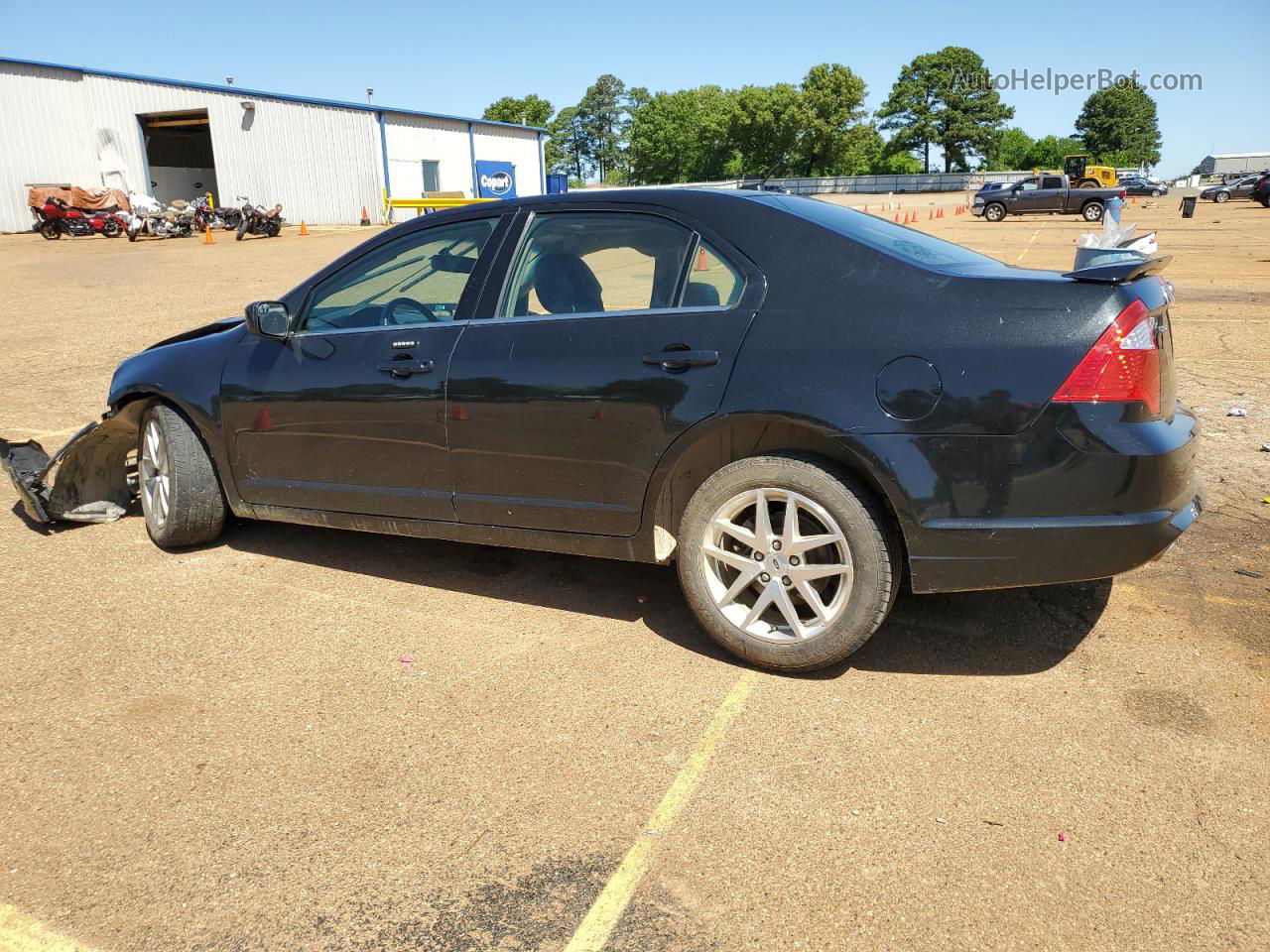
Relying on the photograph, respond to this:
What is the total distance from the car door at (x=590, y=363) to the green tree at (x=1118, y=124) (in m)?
141

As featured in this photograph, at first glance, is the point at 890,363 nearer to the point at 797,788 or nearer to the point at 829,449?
the point at 829,449

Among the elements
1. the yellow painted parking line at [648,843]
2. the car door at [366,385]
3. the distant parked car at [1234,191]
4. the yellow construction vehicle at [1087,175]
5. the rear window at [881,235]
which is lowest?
the yellow painted parking line at [648,843]

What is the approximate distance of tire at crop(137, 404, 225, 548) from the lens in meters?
4.75

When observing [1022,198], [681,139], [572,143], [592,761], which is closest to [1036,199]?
[1022,198]

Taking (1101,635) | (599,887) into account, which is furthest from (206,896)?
(1101,635)

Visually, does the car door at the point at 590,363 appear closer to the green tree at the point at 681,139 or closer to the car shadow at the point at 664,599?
the car shadow at the point at 664,599

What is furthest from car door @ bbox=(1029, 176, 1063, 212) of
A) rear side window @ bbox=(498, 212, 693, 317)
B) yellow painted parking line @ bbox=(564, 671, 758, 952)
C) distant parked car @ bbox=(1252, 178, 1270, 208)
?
yellow painted parking line @ bbox=(564, 671, 758, 952)

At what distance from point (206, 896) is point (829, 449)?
7.37 ft

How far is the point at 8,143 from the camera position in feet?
108

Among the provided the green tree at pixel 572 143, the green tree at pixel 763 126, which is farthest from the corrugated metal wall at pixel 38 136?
the green tree at pixel 572 143

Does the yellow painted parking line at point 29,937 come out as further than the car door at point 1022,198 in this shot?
No

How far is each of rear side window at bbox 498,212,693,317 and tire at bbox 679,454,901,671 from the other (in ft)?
2.80

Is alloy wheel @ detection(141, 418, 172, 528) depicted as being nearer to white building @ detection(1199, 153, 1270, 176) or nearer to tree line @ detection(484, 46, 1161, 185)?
tree line @ detection(484, 46, 1161, 185)

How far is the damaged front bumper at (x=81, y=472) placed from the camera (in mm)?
5137
